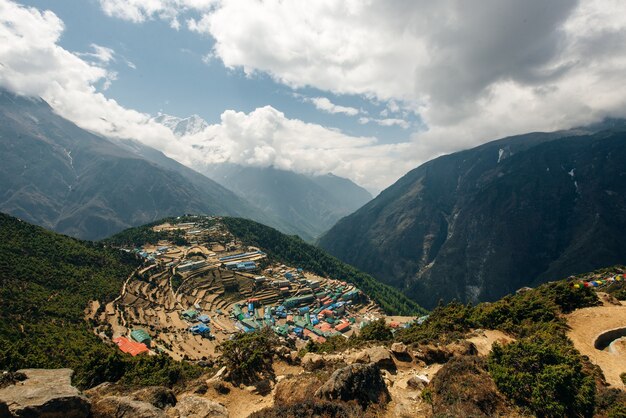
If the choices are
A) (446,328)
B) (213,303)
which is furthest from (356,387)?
(213,303)

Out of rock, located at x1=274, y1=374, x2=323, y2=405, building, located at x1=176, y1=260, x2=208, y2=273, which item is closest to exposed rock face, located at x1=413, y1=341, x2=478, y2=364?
rock, located at x1=274, y1=374, x2=323, y2=405

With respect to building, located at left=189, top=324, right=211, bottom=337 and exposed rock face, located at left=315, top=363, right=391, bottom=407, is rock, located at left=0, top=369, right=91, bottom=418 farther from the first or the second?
building, located at left=189, top=324, right=211, bottom=337

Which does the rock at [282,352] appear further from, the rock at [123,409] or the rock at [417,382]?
the rock at [123,409]

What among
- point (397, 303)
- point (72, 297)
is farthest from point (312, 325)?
point (397, 303)

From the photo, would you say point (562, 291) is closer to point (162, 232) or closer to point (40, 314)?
point (40, 314)

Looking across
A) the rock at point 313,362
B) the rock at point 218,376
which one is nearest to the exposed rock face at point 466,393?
the rock at point 313,362

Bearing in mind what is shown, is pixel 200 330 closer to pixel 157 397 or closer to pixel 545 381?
pixel 157 397
